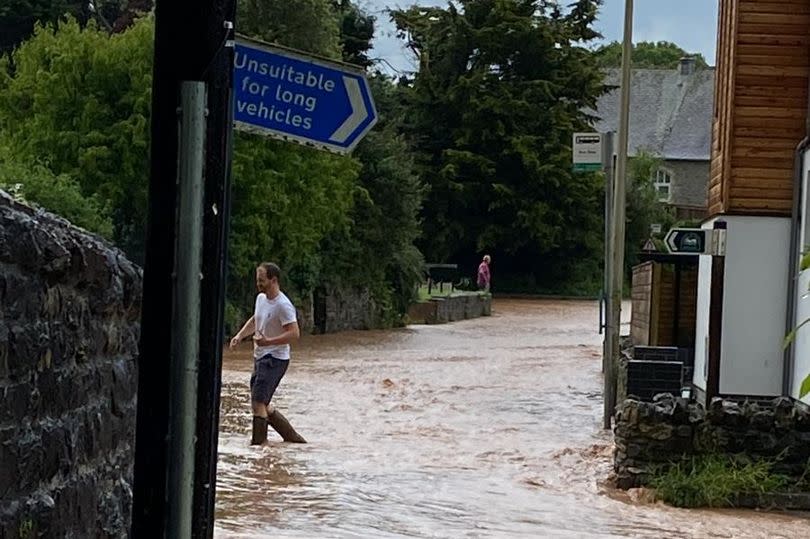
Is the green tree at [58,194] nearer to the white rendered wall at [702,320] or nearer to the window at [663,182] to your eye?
the white rendered wall at [702,320]

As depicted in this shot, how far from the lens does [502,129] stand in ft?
182

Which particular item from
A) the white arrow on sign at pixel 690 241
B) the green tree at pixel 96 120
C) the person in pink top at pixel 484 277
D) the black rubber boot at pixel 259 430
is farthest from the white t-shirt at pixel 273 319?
the person in pink top at pixel 484 277

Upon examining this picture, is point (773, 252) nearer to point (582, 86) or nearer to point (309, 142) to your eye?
point (309, 142)

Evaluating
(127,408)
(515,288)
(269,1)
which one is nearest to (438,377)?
(269,1)

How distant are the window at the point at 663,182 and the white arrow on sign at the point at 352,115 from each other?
2565 inches

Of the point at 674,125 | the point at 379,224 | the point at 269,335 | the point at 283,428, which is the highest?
the point at 674,125

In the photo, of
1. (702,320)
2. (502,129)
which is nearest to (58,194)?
(702,320)

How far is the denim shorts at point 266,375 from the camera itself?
12.8m

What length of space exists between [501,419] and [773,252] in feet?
13.7

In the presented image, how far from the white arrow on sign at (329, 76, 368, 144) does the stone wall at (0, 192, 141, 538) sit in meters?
1.04

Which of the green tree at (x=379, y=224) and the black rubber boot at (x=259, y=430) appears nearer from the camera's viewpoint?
the black rubber boot at (x=259, y=430)

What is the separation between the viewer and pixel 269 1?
34438 millimetres

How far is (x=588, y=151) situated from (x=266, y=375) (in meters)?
4.99

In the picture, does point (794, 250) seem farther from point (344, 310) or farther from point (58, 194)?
point (344, 310)
